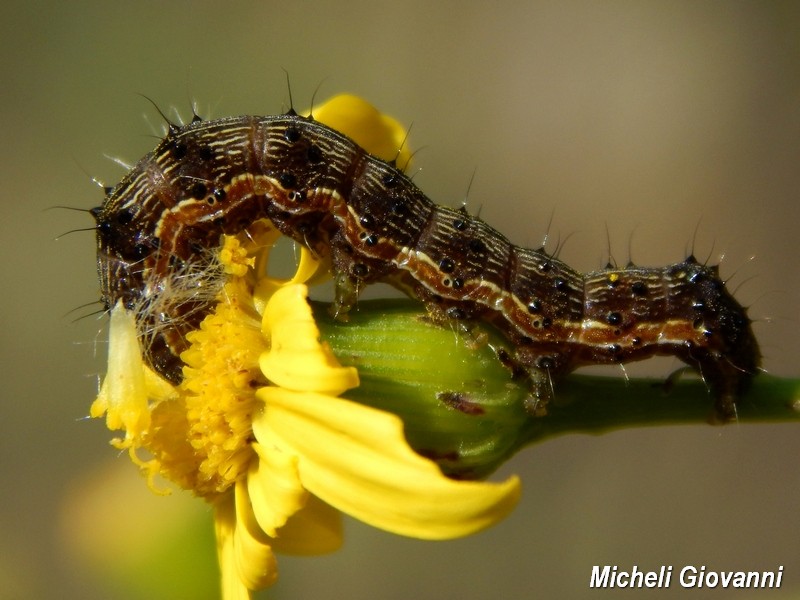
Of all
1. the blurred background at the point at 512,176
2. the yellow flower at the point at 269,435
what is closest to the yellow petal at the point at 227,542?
the yellow flower at the point at 269,435

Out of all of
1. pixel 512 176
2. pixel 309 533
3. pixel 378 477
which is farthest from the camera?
pixel 512 176

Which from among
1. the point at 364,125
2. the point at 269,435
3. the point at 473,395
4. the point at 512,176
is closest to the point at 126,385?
the point at 269,435

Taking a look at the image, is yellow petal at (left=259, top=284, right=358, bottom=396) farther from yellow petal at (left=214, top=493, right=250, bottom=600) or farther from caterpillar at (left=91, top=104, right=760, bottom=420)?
yellow petal at (left=214, top=493, right=250, bottom=600)

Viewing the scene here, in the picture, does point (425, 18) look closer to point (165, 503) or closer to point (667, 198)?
point (667, 198)

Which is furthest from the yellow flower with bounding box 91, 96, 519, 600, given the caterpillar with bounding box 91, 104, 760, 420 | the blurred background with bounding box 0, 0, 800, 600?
the blurred background with bounding box 0, 0, 800, 600

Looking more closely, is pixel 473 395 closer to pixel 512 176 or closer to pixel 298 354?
pixel 298 354

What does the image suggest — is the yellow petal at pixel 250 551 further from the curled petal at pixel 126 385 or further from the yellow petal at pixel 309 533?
the curled petal at pixel 126 385

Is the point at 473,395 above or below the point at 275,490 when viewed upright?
above
